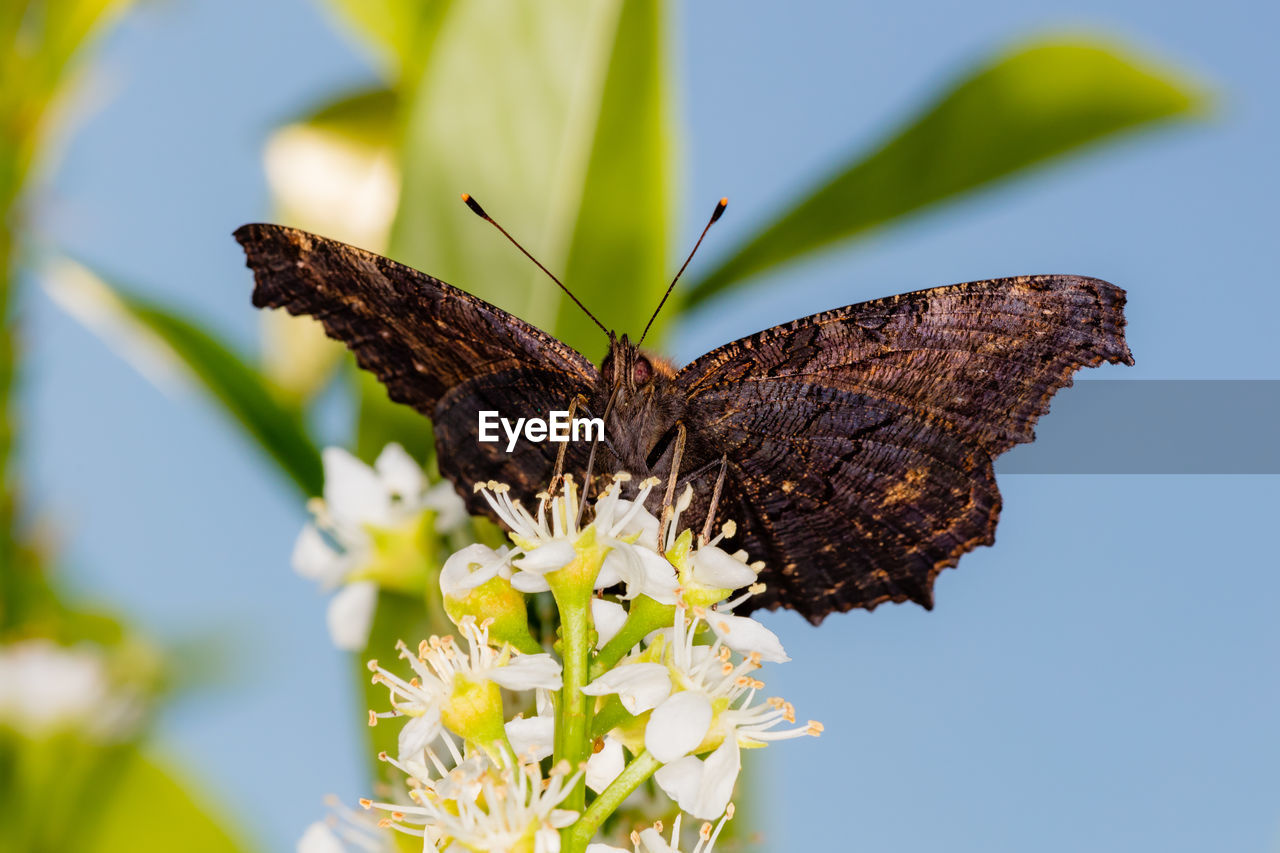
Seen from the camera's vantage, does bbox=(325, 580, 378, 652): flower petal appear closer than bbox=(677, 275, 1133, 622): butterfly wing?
No

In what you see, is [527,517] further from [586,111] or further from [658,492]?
[586,111]

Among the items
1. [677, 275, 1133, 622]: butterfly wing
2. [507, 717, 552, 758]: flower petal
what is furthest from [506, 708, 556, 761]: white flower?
[677, 275, 1133, 622]: butterfly wing

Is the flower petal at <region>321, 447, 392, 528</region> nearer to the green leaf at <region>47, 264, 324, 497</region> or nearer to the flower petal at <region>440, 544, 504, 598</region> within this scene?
the green leaf at <region>47, 264, 324, 497</region>

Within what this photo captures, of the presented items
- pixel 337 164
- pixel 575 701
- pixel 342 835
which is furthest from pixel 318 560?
pixel 337 164

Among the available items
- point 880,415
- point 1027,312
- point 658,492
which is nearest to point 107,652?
point 658,492

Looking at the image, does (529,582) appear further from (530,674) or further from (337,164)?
(337,164)

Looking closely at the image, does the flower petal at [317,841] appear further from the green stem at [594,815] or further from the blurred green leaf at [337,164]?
the blurred green leaf at [337,164]
